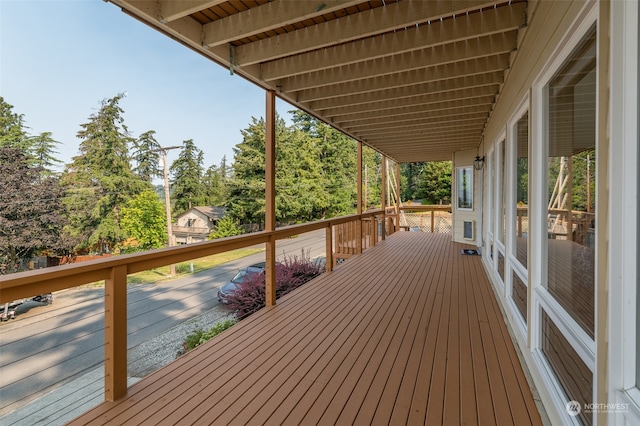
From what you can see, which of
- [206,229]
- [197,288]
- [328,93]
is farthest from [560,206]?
[206,229]

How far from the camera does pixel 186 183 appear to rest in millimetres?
26281

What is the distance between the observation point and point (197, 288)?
11.9 meters

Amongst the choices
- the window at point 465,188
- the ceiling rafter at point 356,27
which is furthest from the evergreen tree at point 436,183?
the ceiling rafter at point 356,27

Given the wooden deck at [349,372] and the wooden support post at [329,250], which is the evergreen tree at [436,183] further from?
the wooden deck at [349,372]

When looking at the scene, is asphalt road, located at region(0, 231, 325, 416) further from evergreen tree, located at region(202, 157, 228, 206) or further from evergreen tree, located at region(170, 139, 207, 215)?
evergreen tree, located at region(202, 157, 228, 206)

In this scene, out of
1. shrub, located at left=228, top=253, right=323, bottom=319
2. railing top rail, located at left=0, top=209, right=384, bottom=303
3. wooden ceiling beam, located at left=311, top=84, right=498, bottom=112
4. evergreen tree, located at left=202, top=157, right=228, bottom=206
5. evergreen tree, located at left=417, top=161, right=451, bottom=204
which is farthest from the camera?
evergreen tree, located at left=417, top=161, right=451, bottom=204

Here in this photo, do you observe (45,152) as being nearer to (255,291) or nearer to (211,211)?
(211,211)

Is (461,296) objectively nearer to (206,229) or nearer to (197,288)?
(197,288)

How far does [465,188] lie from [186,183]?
→ 23857 mm

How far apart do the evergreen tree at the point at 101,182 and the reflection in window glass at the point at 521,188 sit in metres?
22.8

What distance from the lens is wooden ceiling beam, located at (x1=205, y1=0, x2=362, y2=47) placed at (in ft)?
7.36

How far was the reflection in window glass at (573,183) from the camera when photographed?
4.11ft

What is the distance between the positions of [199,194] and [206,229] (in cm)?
420

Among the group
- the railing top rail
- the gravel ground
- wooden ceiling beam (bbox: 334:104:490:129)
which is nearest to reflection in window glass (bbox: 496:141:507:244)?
wooden ceiling beam (bbox: 334:104:490:129)
